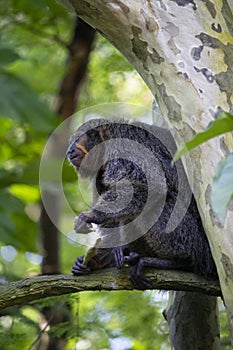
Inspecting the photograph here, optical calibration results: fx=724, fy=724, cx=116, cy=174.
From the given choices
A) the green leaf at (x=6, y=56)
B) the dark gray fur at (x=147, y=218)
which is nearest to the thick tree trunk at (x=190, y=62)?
the green leaf at (x=6, y=56)

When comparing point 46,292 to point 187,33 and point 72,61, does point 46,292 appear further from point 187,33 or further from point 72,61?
point 72,61

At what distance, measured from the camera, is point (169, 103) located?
271 centimetres

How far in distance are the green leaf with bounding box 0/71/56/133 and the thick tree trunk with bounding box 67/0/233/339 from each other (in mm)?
521

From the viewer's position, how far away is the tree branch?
2.84 metres

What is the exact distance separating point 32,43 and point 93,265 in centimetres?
261

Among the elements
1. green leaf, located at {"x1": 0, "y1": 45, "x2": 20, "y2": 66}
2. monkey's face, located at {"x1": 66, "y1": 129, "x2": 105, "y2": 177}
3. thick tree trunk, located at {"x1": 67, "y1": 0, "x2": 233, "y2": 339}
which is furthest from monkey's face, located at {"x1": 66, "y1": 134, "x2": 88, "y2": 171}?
green leaf, located at {"x1": 0, "y1": 45, "x2": 20, "y2": 66}

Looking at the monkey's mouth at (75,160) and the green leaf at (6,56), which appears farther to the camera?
the monkey's mouth at (75,160)

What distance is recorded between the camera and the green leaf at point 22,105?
7.90 feet

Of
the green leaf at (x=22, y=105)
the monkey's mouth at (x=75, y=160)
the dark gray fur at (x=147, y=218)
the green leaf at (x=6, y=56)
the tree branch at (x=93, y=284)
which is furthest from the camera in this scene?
the monkey's mouth at (x=75, y=160)

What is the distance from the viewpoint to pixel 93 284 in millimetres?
2922

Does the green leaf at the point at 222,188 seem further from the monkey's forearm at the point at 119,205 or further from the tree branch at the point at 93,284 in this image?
the monkey's forearm at the point at 119,205

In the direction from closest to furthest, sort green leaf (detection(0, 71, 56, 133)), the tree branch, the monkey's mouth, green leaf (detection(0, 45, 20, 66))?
green leaf (detection(0, 71, 56, 133)) → green leaf (detection(0, 45, 20, 66)) → the tree branch → the monkey's mouth

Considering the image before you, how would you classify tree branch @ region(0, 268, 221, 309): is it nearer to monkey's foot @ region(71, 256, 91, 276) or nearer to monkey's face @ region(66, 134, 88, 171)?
A: monkey's foot @ region(71, 256, 91, 276)

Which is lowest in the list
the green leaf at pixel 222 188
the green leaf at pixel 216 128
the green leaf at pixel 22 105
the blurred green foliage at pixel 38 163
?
the blurred green foliage at pixel 38 163
